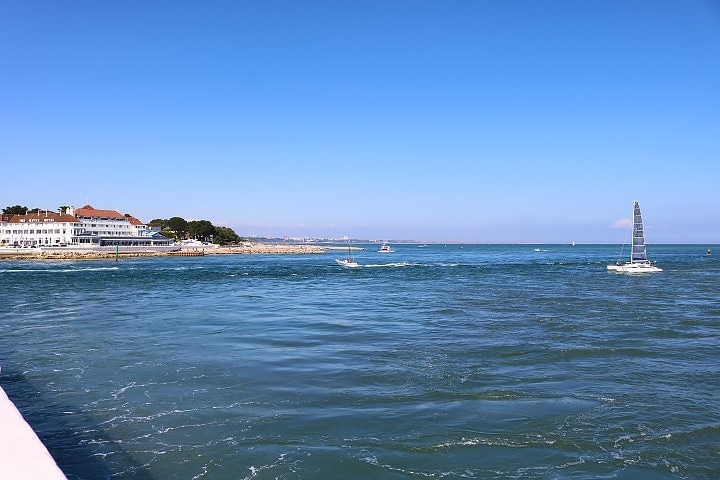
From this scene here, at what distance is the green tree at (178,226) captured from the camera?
174 meters

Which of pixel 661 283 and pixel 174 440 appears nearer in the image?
pixel 174 440

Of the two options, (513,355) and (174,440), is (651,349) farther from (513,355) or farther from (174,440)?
(174,440)

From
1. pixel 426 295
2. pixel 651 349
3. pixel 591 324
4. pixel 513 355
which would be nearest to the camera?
pixel 513 355

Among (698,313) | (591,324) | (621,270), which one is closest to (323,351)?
(591,324)

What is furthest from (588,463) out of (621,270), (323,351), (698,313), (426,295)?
(621,270)

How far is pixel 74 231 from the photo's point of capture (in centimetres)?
12100

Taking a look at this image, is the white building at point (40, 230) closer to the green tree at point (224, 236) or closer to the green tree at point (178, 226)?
the green tree at point (178, 226)

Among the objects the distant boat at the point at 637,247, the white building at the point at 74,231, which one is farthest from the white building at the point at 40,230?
the distant boat at the point at 637,247

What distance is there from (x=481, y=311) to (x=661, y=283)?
28.4m

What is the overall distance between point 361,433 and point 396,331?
11823 mm

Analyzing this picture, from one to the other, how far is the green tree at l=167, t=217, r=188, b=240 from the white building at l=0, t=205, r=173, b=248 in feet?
95.7

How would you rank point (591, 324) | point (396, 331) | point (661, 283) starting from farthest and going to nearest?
1. point (661, 283)
2. point (591, 324)
3. point (396, 331)

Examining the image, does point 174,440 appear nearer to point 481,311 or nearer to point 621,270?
point 481,311

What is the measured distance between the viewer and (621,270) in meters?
63.4
